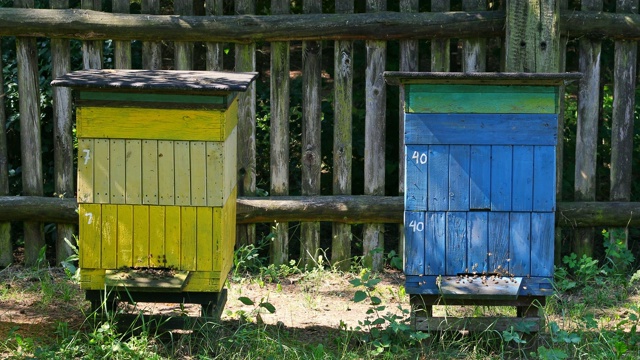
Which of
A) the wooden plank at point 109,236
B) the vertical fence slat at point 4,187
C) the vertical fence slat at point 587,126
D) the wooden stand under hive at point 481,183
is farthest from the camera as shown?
the vertical fence slat at point 4,187

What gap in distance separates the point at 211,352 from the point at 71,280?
188 cm

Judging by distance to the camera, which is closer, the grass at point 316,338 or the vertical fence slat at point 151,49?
the grass at point 316,338

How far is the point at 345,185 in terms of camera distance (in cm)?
696

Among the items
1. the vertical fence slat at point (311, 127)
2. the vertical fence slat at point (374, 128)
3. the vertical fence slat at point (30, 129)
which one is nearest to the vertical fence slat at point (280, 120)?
the vertical fence slat at point (311, 127)

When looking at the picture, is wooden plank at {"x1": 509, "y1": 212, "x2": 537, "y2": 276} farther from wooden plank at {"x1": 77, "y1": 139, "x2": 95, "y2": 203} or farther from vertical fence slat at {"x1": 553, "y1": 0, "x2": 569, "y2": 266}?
wooden plank at {"x1": 77, "y1": 139, "x2": 95, "y2": 203}

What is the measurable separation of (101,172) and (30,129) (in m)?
2.12

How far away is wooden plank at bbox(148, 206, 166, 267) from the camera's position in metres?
5.07

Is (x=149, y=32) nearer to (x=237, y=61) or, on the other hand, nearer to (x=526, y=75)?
(x=237, y=61)

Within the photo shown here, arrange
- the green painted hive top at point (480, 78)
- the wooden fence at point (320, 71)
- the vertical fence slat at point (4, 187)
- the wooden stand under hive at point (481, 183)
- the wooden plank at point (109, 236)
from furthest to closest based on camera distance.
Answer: the vertical fence slat at point (4, 187) → the wooden fence at point (320, 71) → the wooden plank at point (109, 236) → the wooden stand under hive at point (481, 183) → the green painted hive top at point (480, 78)

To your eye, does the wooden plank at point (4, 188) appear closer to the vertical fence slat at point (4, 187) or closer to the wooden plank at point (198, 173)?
the vertical fence slat at point (4, 187)

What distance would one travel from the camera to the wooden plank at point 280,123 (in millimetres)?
6797

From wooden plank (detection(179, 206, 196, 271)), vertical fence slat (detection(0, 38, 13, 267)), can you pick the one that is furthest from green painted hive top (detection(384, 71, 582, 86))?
vertical fence slat (detection(0, 38, 13, 267))

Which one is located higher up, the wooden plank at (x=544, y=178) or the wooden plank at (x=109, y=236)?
the wooden plank at (x=544, y=178)

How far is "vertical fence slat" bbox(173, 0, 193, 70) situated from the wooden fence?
1 centimetres
